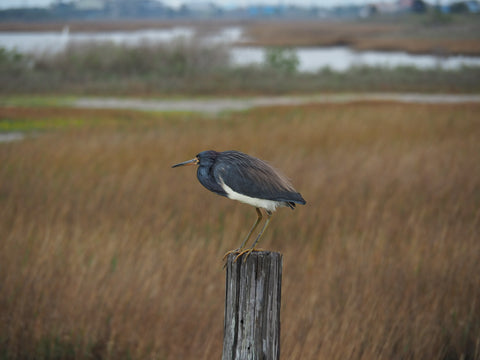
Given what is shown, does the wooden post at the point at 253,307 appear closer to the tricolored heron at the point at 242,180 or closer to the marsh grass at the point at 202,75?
the tricolored heron at the point at 242,180

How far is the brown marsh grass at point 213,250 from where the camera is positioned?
3580mm

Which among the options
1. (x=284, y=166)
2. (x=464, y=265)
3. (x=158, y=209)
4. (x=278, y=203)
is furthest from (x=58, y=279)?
(x=284, y=166)

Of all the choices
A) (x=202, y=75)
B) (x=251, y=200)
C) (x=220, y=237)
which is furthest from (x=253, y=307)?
(x=202, y=75)

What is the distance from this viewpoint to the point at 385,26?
63.9 ft

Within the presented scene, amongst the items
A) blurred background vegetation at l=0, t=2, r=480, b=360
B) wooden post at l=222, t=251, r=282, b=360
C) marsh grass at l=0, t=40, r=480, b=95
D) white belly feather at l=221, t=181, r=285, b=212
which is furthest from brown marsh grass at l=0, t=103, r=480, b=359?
marsh grass at l=0, t=40, r=480, b=95

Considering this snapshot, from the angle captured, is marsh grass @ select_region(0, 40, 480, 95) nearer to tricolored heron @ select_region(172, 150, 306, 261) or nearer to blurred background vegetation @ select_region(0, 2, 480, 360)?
blurred background vegetation @ select_region(0, 2, 480, 360)

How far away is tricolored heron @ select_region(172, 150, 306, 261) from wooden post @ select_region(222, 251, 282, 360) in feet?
1.31

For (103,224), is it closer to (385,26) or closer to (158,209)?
(158,209)

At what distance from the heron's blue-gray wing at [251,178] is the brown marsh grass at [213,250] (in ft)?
5.71

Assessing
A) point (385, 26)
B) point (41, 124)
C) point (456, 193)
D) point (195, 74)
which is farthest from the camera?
point (195, 74)

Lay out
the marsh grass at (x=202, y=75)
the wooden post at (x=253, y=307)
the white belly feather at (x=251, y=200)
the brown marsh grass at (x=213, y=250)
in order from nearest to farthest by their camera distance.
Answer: the white belly feather at (x=251, y=200)
the wooden post at (x=253, y=307)
the brown marsh grass at (x=213, y=250)
the marsh grass at (x=202, y=75)

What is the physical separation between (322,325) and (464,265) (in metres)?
1.67

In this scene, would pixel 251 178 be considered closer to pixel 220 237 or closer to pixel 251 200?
pixel 251 200

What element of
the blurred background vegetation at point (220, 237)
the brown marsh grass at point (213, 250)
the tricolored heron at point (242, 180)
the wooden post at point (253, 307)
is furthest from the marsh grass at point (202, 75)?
the tricolored heron at point (242, 180)
